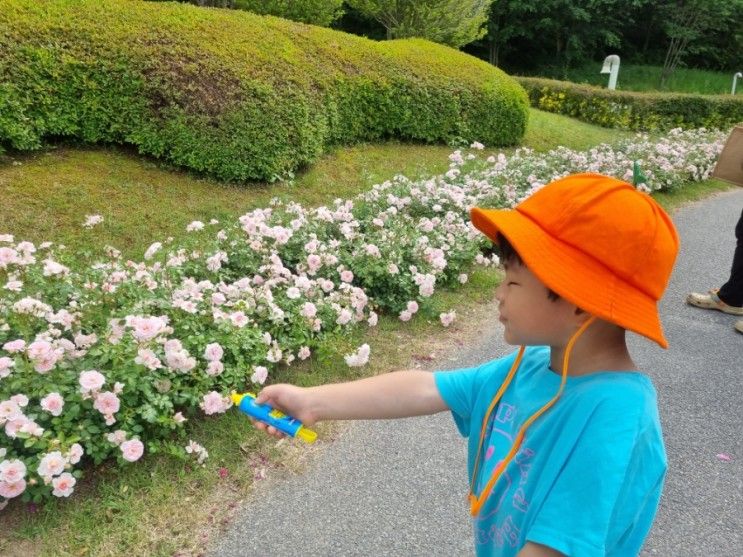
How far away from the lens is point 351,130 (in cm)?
755

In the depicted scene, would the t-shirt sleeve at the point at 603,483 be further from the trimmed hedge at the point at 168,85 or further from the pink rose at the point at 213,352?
the trimmed hedge at the point at 168,85

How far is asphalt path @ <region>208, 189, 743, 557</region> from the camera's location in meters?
2.23

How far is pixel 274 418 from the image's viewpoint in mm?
1361

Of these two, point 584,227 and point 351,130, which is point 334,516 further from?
point 351,130

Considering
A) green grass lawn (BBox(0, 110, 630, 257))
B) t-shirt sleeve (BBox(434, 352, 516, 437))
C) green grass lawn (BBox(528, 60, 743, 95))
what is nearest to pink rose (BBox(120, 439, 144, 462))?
t-shirt sleeve (BBox(434, 352, 516, 437))

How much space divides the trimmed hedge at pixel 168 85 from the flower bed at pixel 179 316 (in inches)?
38.8

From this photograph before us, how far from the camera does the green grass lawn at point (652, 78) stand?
27.3m

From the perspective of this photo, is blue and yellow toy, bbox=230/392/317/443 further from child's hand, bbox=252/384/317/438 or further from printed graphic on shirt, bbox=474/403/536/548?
printed graphic on shirt, bbox=474/403/536/548

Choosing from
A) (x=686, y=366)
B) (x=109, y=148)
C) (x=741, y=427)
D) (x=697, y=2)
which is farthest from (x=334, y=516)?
(x=697, y=2)

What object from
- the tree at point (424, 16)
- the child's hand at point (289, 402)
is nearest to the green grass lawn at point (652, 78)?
the tree at point (424, 16)

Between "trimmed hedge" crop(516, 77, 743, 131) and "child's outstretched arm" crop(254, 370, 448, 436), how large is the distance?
15.0 m

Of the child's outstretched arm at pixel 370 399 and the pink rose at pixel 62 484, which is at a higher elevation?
the child's outstretched arm at pixel 370 399

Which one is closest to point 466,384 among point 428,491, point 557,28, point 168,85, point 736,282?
point 428,491

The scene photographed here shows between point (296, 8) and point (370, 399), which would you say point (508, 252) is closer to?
point (370, 399)
